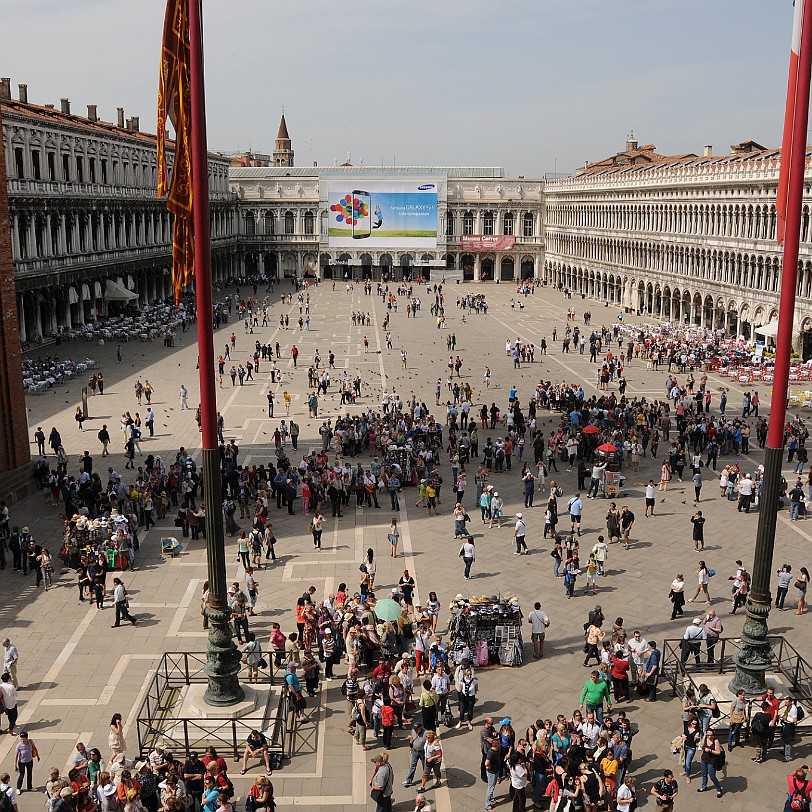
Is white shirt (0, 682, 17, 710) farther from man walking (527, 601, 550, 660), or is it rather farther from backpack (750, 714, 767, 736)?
backpack (750, 714, 767, 736)

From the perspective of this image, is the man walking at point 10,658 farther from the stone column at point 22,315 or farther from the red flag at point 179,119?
the stone column at point 22,315

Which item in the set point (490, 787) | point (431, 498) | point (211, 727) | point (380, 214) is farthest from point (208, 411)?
point (380, 214)

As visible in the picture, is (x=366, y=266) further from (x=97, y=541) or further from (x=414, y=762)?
(x=414, y=762)

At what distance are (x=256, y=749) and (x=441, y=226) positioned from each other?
99338mm

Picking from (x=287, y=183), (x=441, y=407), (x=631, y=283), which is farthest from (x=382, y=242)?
(x=441, y=407)

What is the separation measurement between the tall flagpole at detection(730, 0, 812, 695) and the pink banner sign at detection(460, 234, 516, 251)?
98.0 m

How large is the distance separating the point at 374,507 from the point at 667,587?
949 cm

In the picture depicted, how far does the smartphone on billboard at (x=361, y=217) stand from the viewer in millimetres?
106625

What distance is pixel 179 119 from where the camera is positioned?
13938mm

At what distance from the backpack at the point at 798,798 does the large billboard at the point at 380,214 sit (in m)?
98.3

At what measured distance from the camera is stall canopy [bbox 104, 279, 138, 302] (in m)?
64.0

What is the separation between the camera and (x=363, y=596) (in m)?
19.2

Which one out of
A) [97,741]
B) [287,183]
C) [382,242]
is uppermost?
[287,183]

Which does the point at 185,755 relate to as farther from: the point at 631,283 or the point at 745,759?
the point at 631,283
